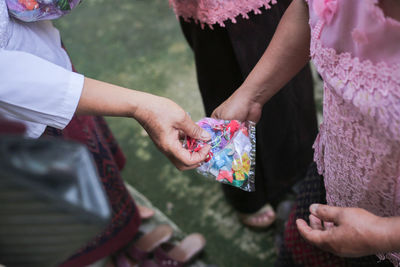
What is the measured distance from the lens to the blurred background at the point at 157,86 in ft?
5.82

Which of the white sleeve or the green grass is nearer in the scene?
the white sleeve

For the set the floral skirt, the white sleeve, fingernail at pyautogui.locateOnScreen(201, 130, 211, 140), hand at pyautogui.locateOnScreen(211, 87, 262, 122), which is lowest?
the floral skirt

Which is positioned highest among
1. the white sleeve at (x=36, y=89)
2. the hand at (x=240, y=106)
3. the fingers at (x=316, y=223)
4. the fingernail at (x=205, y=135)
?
the white sleeve at (x=36, y=89)

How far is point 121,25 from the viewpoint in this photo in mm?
2977

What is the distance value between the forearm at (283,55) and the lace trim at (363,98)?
187mm

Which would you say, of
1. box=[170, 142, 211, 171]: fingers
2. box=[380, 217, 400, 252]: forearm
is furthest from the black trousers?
box=[380, 217, 400, 252]: forearm

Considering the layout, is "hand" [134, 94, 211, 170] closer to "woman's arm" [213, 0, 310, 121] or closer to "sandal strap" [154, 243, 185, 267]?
"woman's arm" [213, 0, 310, 121]

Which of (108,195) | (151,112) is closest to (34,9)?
(151,112)

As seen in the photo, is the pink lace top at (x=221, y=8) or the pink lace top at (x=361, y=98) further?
the pink lace top at (x=221, y=8)

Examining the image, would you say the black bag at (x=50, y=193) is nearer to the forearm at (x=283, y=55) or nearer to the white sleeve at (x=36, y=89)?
the white sleeve at (x=36, y=89)

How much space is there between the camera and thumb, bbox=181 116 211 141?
3.33 ft

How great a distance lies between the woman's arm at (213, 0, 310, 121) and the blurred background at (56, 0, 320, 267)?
2.66 ft

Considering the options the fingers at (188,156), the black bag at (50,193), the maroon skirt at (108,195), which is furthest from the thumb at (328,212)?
the maroon skirt at (108,195)

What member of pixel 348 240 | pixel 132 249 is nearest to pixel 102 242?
pixel 132 249
